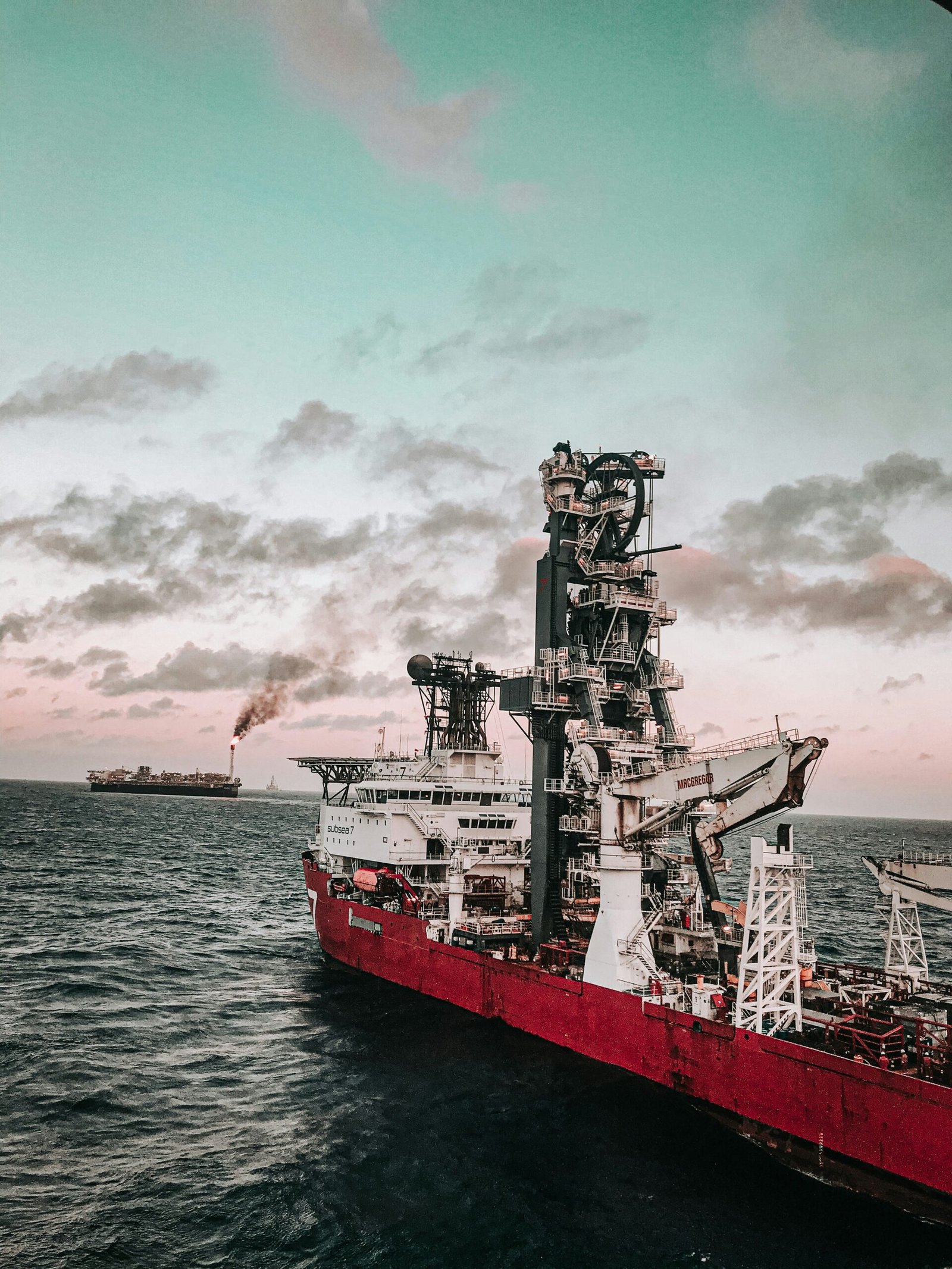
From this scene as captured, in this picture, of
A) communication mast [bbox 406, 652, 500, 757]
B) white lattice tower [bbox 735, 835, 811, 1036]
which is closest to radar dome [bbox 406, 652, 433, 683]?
communication mast [bbox 406, 652, 500, 757]

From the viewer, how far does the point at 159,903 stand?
6088cm

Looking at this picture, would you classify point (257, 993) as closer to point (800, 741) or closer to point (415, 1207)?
point (415, 1207)

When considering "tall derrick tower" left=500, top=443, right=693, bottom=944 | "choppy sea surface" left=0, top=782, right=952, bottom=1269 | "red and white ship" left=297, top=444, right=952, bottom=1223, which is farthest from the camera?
"tall derrick tower" left=500, top=443, right=693, bottom=944

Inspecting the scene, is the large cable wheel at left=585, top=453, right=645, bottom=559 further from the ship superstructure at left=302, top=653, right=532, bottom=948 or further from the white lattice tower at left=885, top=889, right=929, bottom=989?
the white lattice tower at left=885, top=889, right=929, bottom=989

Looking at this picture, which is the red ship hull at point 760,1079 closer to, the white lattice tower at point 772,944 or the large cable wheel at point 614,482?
the white lattice tower at point 772,944

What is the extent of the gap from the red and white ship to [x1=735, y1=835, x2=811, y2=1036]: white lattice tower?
0.10 m

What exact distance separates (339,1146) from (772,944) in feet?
46.8

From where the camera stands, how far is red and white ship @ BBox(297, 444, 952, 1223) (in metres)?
22.8

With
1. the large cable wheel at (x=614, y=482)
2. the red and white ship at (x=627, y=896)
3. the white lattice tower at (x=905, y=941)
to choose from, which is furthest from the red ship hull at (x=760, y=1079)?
the large cable wheel at (x=614, y=482)

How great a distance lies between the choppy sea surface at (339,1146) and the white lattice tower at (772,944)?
370 centimetres

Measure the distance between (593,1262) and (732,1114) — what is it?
7978 millimetres

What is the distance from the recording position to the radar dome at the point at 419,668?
157ft

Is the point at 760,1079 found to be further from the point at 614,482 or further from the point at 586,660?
the point at 614,482

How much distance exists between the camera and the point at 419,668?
1882 inches
